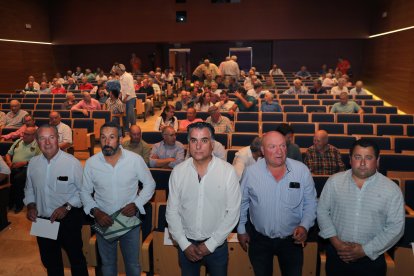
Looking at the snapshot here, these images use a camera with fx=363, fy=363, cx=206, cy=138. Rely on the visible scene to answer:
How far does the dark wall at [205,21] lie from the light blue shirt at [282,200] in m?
14.2

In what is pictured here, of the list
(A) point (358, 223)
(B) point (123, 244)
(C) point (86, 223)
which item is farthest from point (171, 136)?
(A) point (358, 223)

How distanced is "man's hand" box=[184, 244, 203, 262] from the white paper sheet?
1065 mm

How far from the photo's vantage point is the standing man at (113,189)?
8.15ft

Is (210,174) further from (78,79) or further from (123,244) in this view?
(78,79)

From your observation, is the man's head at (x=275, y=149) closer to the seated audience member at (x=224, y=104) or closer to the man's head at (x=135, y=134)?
the man's head at (x=135, y=134)

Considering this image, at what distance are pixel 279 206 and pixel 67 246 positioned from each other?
1576mm

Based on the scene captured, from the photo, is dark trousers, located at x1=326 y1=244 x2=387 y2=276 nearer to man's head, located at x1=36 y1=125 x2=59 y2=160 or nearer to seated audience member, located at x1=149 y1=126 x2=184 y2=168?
man's head, located at x1=36 y1=125 x2=59 y2=160

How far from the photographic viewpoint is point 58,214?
2.61 metres

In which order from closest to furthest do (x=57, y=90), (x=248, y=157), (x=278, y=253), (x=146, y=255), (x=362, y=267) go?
1. (x=362, y=267)
2. (x=278, y=253)
3. (x=146, y=255)
4. (x=248, y=157)
5. (x=57, y=90)

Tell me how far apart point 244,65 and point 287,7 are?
5.23m

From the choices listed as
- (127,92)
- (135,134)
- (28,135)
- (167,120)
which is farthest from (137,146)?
(127,92)

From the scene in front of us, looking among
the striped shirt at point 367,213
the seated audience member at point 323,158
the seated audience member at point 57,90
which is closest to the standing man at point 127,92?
the seated audience member at point 323,158

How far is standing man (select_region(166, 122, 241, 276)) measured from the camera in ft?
6.93

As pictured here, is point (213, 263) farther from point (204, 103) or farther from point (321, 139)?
point (204, 103)
